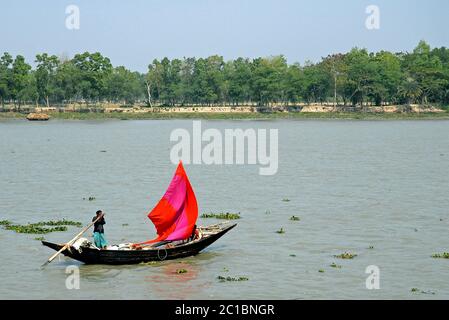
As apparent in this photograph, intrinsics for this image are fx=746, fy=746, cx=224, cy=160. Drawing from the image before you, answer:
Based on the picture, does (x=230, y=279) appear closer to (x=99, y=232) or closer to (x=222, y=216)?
(x=99, y=232)

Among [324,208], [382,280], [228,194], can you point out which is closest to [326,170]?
[228,194]

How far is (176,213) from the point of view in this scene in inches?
1302

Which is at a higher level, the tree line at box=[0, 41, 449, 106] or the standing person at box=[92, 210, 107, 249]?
the tree line at box=[0, 41, 449, 106]

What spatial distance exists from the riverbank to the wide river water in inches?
3562

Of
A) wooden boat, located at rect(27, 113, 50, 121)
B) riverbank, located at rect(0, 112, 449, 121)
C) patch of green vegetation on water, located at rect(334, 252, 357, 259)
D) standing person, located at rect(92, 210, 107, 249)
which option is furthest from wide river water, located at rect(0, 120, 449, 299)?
wooden boat, located at rect(27, 113, 50, 121)

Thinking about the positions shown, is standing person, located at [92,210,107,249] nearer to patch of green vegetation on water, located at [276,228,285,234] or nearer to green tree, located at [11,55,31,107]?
patch of green vegetation on water, located at [276,228,285,234]

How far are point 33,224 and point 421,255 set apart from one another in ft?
66.6

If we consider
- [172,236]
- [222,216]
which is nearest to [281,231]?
[222,216]

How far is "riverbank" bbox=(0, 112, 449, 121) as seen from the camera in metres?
179

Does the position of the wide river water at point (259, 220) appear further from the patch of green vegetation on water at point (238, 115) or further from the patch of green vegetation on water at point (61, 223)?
the patch of green vegetation on water at point (238, 115)

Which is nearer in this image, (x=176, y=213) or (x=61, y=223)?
(x=176, y=213)

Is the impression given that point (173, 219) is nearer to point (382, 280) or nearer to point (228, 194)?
point (382, 280)

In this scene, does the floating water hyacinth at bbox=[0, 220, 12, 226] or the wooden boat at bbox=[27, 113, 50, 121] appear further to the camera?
the wooden boat at bbox=[27, 113, 50, 121]

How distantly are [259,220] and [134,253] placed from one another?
1282 centimetres
